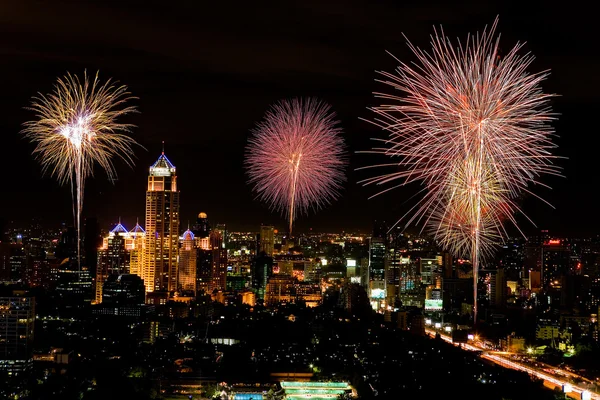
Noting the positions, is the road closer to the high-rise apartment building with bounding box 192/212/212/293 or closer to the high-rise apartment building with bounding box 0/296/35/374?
the high-rise apartment building with bounding box 0/296/35/374

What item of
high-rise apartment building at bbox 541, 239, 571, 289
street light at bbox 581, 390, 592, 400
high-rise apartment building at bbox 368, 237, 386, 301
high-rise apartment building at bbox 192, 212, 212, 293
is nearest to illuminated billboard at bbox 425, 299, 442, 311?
high-rise apartment building at bbox 368, 237, 386, 301

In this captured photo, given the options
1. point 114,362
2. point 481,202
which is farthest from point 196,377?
point 481,202

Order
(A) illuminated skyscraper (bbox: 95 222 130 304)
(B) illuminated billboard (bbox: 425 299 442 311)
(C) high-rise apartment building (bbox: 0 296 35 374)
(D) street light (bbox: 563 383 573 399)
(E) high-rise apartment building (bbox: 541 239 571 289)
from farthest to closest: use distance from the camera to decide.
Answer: (A) illuminated skyscraper (bbox: 95 222 130 304) < (B) illuminated billboard (bbox: 425 299 442 311) < (E) high-rise apartment building (bbox: 541 239 571 289) < (C) high-rise apartment building (bbox: 0 296 35 374) < (D) street light (bbox: 563 383 573 399)

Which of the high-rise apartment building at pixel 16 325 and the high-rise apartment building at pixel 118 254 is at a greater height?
the high-rise apartment building at pixel 118 254

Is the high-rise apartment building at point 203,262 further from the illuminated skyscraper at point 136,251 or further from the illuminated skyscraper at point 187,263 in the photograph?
the illuminated skyscraper at point 136,251

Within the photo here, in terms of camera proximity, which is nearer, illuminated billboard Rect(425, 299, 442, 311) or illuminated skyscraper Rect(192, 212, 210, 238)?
illuminated billboard Rect(425, 299, 442, 311)

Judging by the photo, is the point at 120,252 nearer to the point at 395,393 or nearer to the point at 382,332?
the point at 382,332

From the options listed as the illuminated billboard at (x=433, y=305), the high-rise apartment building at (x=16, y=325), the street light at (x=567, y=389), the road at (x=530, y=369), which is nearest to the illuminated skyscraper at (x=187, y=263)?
the illuminated billboard at (x=433, y=305)
